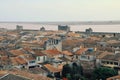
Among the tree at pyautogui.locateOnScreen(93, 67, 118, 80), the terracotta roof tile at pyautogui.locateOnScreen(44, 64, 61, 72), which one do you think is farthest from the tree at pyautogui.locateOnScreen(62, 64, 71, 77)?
the tree at pyautogui.locateOnScreen(93, 67, 118, 80)

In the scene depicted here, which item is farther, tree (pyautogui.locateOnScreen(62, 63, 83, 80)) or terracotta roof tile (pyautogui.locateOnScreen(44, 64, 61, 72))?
terracotta roof tile (pyautogui.locateOnScreen(44, 64, 61, 72))

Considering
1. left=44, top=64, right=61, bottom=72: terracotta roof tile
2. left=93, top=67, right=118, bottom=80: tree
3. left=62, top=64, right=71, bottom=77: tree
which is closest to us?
left=93, top=67, right=118, bottom=80: tree

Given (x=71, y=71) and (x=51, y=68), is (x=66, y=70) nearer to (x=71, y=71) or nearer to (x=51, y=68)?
(x=71, y=71)

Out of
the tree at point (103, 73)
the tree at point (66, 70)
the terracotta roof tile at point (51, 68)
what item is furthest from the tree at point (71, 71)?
the tree at point (103, 73)

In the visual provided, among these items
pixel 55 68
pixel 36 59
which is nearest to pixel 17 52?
pixel 36 59

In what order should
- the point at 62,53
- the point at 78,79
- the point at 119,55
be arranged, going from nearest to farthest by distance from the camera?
1. the point at 78,79
2. the point at 119,55
3. the point at 62,53

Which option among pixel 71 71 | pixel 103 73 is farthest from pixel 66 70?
pixel 103 73

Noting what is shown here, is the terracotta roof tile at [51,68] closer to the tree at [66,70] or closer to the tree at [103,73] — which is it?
the tree at [66,70]

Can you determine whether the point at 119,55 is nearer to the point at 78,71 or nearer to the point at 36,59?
the point at 78,71

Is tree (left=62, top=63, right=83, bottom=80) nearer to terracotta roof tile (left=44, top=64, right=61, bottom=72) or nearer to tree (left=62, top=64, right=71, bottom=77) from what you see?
tree (left=62, top=64, right=71, bottom=77)

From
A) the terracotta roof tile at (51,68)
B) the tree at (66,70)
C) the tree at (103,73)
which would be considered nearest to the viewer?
the tree at (103,73)

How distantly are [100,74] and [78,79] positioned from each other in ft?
5.40

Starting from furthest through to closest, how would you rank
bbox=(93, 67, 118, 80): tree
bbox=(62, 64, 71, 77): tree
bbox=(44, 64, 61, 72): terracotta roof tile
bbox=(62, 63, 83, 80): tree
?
bbox=(44, 64, 61, 72): terracotta roof tile → bbox=(62, 64, 71, 77): tree → bbox=(62, 63, 83, 80): tree → bbox=(93, 67, 118, 80): tree

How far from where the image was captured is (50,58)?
26.9 m
